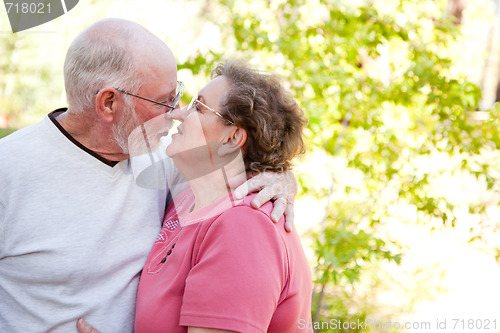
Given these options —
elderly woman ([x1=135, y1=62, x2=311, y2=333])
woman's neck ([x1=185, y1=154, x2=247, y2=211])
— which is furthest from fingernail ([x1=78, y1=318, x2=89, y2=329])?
woman's neck ([x1=185, y1=154, x2=247, y2=211])

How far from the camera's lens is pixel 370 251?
2.57 metres

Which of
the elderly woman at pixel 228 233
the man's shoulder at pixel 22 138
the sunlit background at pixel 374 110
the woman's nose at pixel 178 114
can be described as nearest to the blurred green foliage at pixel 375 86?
the sunlit background at pixel 374 110

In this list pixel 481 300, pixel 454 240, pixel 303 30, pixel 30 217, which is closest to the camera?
pixel 30 217

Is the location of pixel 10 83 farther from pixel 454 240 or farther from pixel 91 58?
pixel 454 240

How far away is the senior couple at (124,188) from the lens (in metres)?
1.60

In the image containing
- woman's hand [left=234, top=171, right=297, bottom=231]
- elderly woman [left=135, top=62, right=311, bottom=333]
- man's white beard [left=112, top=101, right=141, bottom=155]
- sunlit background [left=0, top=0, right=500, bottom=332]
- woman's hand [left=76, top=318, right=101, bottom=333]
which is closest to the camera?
elderly woman [left=135, top=62, right=311, bottom=333]

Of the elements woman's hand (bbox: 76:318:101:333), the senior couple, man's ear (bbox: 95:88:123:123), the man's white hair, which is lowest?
woman's hand (bbox: 76:318:101:333)

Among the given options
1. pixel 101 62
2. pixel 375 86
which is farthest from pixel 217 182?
pixel 375 86

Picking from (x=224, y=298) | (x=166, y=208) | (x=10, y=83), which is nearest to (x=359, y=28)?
(x=166, y=208)

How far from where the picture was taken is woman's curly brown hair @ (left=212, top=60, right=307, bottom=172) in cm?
173

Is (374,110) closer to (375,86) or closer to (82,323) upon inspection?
(375,86)

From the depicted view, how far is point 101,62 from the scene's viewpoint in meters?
1.74

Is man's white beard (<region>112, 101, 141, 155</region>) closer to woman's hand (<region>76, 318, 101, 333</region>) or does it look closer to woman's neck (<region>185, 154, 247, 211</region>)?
woman's neck (<region>185, 154, 247, 211</region>)

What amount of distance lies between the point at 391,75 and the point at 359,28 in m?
0.46
